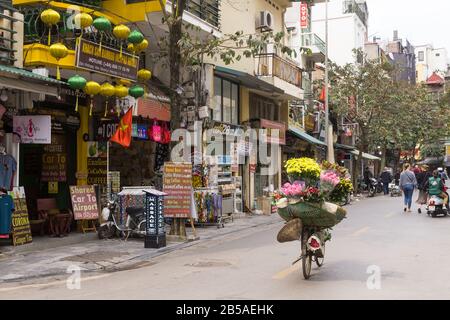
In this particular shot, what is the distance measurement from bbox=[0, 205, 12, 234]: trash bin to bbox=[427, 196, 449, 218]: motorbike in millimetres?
13528

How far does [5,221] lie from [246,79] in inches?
463

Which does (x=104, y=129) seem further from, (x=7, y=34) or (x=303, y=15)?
(x=303, y=15)

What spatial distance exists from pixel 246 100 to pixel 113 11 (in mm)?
8971

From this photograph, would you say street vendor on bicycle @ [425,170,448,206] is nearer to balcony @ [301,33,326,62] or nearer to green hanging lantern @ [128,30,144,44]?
green hanging lantern @ [128,30,144,44]

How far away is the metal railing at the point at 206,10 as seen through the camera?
17.4m

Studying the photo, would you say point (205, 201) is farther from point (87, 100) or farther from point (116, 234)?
point (87, 100)

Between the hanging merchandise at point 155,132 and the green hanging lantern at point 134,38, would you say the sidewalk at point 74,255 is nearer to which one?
the hanging merchandise at point 155,132

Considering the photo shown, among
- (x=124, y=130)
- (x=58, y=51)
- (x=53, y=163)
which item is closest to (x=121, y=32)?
(x=58, y=51)

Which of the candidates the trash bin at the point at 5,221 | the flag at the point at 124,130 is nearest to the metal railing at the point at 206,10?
the flag at the point at 124,130

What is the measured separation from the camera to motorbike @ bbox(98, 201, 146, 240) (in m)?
13.5

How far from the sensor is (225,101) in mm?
21203

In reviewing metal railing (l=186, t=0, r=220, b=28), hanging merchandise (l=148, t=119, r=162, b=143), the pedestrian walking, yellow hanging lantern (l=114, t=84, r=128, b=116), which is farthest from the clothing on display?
the pedestrian walking

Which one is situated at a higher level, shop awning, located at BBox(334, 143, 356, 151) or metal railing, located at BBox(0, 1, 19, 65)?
metal railing, located at BBox(0, 1, 19, 65)

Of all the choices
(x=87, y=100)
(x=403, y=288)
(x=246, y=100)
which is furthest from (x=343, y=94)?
(x=403, y=288)
